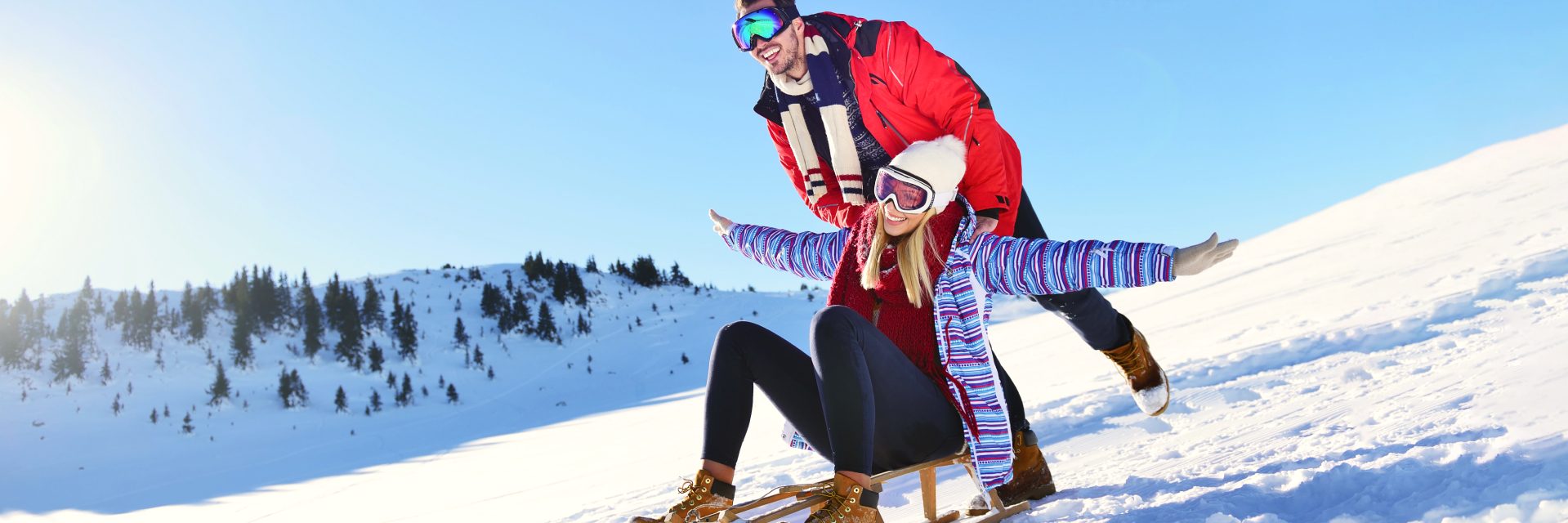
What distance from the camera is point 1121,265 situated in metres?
1.68

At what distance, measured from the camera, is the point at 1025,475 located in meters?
2.18

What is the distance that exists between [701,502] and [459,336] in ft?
77.1

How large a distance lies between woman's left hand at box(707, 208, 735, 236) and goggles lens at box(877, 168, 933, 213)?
92cm

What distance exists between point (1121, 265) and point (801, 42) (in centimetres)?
119

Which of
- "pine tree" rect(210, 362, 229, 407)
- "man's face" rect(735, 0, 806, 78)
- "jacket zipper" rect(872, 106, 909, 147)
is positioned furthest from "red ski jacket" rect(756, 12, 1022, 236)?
"pine tree" rect(210, 362, 229, 407)

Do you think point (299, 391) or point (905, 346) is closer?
point (905, 346)

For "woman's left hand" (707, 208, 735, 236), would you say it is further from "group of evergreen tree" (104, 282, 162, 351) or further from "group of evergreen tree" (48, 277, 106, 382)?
"group of evergreen tree" (104, 282, 162, 351)

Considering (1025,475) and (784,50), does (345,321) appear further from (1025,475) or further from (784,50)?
(1025,475)

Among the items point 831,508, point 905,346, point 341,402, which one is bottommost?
point 831,508

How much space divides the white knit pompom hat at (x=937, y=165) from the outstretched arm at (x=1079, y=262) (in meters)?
0.16

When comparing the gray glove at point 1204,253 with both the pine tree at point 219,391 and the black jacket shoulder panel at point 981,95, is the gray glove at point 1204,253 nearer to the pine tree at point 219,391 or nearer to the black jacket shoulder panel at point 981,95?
the black jacket shoulder panel at point 981,95

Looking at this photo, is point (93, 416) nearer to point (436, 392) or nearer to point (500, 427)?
point (436, 392)

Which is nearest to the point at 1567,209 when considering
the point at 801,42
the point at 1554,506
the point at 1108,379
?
the point at 1108,379

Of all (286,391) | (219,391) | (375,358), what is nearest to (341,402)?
(286,391)
